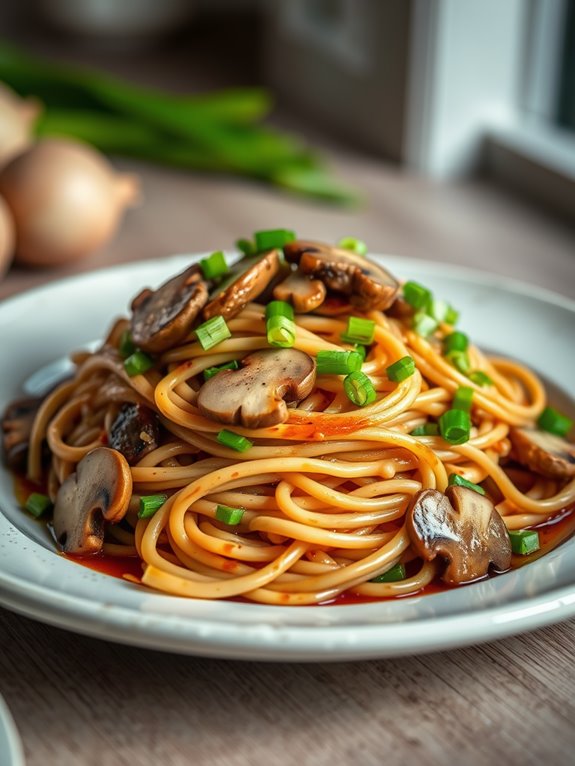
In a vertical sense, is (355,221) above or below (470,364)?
below

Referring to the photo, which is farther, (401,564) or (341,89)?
(341,89)

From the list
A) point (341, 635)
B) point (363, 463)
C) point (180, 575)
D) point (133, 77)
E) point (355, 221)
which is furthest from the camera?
point (133, 77)

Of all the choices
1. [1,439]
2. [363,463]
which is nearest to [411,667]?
[363,463]

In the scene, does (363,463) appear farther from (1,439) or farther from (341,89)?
(341,89)

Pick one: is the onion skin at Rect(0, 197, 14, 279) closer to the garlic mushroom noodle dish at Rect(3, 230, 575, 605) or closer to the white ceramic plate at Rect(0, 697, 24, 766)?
the garlic mushroom noodle dish at Rect(3, 230, 575, 605)

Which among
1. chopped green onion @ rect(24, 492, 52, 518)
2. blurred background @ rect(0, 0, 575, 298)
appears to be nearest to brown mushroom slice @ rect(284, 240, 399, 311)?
chopped green onion @ rect(24, 492, 52, 518)

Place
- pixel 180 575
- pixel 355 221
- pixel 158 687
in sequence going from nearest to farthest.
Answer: pixel 158 687 → pixel 180 575 → pixel 355 221
